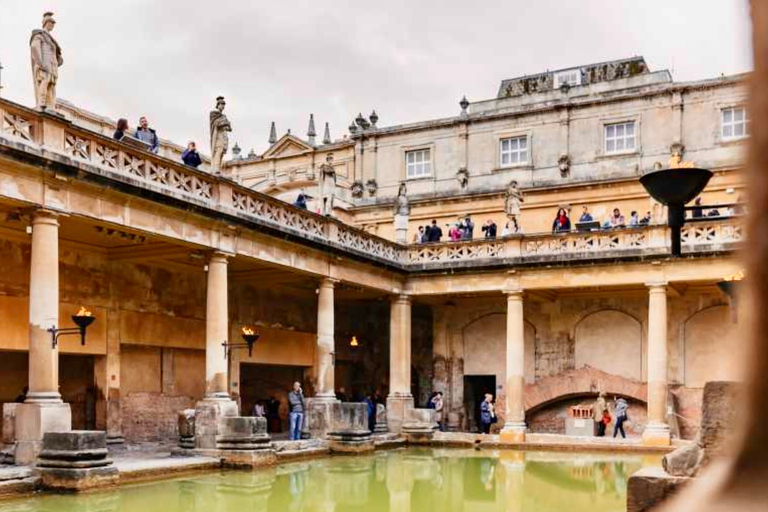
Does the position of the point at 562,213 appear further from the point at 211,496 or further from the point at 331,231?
the point at 211,496

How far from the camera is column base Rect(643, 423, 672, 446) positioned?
24.6 metres

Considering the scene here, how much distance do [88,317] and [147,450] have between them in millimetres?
4062

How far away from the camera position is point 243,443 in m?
18.2

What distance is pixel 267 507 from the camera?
13.1m

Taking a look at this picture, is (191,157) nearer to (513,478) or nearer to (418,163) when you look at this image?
(513,478)

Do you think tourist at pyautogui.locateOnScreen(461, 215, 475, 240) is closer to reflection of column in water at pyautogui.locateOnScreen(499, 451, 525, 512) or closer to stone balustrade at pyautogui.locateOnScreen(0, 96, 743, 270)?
stone balustrade at pyautogui.locateOnScreen(0, 96, 743, 270)

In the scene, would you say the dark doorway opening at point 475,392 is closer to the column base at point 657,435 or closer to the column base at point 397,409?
the column base at point 397,409

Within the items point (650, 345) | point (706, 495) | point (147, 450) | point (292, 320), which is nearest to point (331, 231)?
point (292, 320)

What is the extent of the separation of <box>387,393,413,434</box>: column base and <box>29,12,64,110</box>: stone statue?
15.3 metres

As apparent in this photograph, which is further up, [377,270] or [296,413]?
[377,270]

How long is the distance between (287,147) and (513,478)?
25742mm

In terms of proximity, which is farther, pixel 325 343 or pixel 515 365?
pixel 515 365

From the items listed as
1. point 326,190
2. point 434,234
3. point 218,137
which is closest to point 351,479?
point 218,137

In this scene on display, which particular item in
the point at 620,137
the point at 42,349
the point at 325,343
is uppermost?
the point at 620,137
